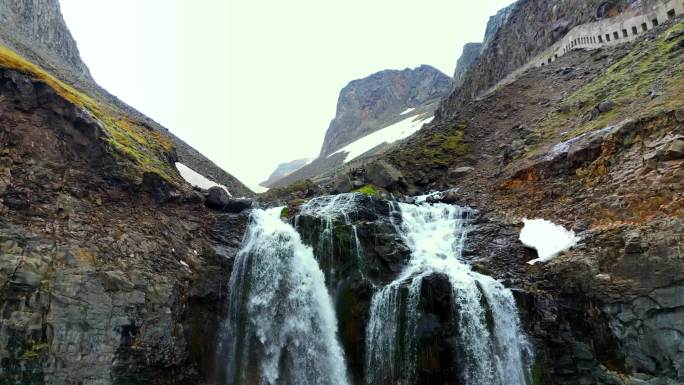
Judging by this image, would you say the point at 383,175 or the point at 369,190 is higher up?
the point at 383,175

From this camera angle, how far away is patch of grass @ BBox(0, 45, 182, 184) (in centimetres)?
1959

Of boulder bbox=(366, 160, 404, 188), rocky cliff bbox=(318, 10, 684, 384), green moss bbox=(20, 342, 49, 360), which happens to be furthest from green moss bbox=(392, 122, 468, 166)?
green moss bbox=(20, 342, 49, 360)

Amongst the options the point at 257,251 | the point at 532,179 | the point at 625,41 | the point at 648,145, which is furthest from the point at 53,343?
the point at 625,41

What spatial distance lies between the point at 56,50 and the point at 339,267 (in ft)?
163

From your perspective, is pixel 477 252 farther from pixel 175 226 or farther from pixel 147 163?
pixel 147 163

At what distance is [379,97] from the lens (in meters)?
139

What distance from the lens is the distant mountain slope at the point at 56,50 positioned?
1384 inches

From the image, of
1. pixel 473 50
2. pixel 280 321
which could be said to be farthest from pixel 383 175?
pixel 473 50

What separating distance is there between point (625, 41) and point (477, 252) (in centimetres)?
2741

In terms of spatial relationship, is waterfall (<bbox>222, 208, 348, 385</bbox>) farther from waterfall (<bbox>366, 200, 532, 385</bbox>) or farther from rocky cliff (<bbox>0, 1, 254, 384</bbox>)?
waterfall (<bbox>366, 200, 532, 385</bbox>)

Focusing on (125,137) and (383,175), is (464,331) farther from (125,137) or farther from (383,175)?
(125,137)

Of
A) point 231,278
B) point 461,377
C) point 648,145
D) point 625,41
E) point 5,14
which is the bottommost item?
point 461,377

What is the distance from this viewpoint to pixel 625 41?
36.5m

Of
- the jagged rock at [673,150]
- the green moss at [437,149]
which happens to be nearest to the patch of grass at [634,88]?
the jagged rock at [673,150]
